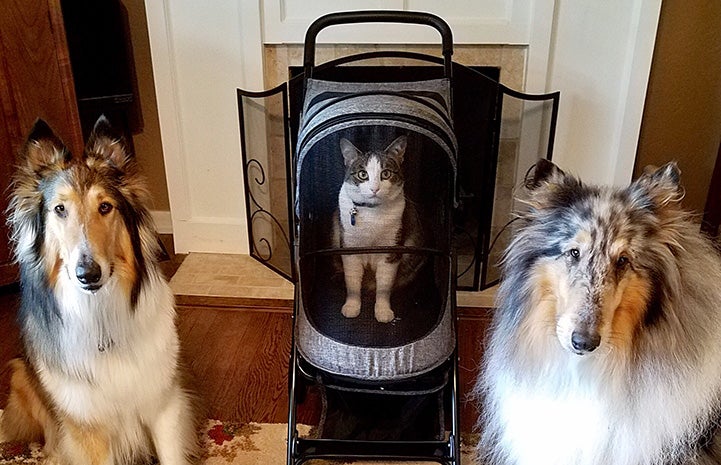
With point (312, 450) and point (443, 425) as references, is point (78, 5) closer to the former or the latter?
point (312, 450)

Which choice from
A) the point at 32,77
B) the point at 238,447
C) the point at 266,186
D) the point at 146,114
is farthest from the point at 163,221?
the point at 238,447

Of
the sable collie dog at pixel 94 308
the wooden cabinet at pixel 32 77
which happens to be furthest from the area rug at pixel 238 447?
the wooden cabinet at pixel 32 77

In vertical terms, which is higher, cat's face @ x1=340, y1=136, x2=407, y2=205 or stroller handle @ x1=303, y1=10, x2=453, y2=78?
stroller handle @ x1=303, y1=10, x2=453, y2=78

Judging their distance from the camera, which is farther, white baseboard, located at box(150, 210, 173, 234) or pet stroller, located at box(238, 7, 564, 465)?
white baseboard, located at box(150, 210, 173, 234)

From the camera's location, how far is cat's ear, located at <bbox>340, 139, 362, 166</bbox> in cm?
158

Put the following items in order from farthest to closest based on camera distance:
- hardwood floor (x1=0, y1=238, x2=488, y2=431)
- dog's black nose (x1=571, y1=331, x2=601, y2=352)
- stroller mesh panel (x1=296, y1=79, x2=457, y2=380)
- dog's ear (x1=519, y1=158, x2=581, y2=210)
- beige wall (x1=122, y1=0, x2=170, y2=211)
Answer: beige wall (x1=122, y1=0, x2=170, y2=211) → hardwood floor (x1=0, y1=238, x2=488, y2=431) → stroller mesh panel (x1=296, y1=79, x2=457, y2=380) → dog's ear (x1=519, y1=158, x2=581, y2=210) → dog's black nose (x1=571, y1=331, x2=601, y2=352)

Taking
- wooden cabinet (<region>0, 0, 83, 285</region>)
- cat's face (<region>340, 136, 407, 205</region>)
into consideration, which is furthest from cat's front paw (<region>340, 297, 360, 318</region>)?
wooden cabinet (<region>0, 0, 83, 285</region>)

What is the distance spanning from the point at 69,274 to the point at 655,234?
1.20 metres

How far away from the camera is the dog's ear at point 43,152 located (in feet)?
4.67

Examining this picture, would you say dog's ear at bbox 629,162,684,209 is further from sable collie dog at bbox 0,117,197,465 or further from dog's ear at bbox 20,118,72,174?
dog's ear at bbox 20,118,72,174

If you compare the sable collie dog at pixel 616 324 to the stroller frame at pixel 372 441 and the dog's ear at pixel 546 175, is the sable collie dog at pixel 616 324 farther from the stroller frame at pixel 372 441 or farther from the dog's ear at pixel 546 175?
the stroller frame at pixel 372 441

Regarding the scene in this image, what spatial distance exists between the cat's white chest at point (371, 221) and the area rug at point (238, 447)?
0.65 meters

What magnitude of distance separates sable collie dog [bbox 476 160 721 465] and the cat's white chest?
40cm

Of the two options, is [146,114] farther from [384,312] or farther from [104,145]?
[384,312]
